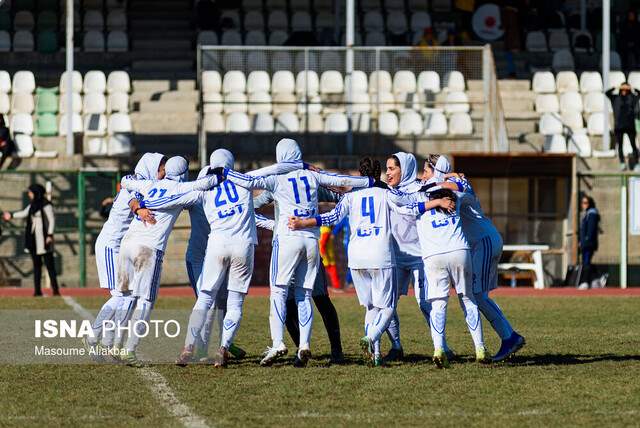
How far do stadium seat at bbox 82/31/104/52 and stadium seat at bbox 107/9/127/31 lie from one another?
1.39 ft

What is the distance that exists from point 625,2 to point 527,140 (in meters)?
7.91

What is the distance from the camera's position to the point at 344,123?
26984 millimetres

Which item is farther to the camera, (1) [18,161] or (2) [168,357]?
(1) [18,161]

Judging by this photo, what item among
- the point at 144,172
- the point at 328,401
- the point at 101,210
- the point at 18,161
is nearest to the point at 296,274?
the point at 144,172

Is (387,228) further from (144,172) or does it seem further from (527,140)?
(527,140)

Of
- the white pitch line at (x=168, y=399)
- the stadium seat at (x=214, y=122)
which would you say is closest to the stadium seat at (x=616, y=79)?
the stadium seat at (x=214, y=122)

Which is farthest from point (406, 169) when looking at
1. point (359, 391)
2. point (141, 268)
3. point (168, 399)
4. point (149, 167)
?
point (168, 399)

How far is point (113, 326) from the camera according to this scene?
512 inches

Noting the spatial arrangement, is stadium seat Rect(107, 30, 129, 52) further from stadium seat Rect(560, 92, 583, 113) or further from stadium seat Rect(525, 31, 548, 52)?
stadium seat Rect(560, 92, 583, 113)

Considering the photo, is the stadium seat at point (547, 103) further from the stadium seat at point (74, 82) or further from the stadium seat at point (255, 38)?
the stadium seat at point (74, 82)

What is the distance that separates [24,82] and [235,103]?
5230 mm

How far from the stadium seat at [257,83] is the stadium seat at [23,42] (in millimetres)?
5821

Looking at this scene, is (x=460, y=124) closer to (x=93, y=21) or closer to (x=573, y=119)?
(x=573, y=119)

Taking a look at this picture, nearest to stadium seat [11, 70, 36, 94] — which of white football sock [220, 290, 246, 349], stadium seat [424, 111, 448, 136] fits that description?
stadium seat [424, 111, 448, 136]
